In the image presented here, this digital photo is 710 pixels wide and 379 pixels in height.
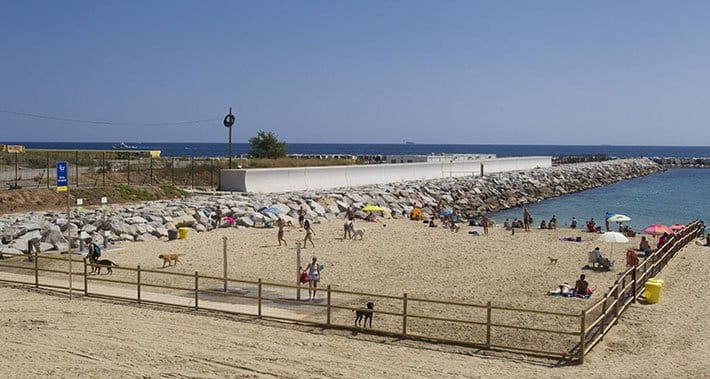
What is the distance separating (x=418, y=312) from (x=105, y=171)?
31938mm

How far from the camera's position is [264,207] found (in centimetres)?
3578

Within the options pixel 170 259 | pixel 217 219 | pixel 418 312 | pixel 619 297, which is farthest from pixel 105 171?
pixel 619 297

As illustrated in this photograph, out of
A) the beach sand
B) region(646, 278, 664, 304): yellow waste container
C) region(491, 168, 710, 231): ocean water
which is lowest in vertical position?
region(491, 168, 710, 231): ocean water

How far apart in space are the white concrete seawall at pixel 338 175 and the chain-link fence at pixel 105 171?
12.7ft

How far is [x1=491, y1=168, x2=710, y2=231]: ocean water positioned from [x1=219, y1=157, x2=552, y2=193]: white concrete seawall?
960cm

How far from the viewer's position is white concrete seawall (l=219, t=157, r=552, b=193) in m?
42.2

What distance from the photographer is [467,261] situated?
24719 mm

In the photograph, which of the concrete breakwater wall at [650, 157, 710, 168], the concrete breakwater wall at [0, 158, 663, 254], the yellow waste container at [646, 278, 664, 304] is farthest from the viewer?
the concrete breakwater wall at [650, 157, 710, 168]

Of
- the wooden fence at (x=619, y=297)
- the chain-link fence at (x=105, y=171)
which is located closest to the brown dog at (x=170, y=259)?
the wooden fence at (x=619, y=297)

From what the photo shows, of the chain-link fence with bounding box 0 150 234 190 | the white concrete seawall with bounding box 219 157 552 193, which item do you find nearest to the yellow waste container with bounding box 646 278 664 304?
the white concrete seawall with bounding box 219 157 552 193

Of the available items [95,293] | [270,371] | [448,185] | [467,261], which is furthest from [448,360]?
[448,185]

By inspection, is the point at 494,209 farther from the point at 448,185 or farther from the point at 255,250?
the point at 255,250

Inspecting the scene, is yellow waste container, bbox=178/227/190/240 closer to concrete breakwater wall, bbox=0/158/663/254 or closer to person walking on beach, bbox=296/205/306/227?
concrete breakwater wall, bbox=0/158/663/254

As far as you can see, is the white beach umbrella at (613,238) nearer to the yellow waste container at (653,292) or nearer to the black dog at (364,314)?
the yellow waste container at (653,292)
